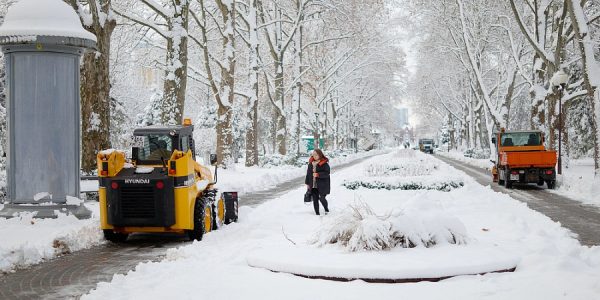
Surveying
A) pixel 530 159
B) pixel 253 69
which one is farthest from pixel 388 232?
pixel 253 69

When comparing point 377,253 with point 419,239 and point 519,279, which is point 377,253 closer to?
point 419,239

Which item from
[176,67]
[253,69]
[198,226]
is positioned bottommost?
[198,226]

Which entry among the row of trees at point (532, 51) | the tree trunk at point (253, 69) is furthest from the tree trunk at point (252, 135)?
the row of trees at point (532, 51)

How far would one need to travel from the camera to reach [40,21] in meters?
11.6

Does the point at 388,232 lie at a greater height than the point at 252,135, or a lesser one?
lesser

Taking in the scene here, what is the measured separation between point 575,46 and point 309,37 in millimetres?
20373

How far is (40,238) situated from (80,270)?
218 cm

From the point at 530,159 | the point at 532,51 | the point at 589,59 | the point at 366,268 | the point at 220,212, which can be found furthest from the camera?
the point at 532,51

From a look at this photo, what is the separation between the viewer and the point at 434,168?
26.7m

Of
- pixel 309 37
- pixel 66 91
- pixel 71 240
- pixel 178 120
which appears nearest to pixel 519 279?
pixel 71 240

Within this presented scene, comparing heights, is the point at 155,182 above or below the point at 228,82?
below

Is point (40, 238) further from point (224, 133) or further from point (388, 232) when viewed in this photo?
point (224, 133)

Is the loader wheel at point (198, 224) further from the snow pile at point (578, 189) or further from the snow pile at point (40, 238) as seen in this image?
the snow pile at point (578, 189)

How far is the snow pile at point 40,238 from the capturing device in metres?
8.23
